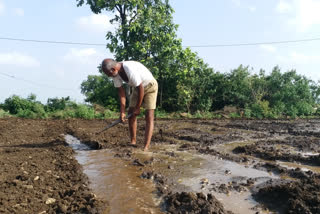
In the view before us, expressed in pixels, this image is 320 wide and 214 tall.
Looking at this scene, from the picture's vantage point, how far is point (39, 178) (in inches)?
114

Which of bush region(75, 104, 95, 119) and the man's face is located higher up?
the man's face

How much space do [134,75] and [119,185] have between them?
1.87m

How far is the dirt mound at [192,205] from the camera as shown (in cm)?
211

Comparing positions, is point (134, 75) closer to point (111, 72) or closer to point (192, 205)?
point (111, 72)

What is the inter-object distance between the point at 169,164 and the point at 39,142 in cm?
309

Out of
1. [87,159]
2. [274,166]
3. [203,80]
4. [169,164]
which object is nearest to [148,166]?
[169,164]

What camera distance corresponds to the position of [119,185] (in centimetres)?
284

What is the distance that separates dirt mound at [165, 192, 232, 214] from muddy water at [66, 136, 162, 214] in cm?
13

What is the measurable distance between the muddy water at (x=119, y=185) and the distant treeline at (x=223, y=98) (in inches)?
365

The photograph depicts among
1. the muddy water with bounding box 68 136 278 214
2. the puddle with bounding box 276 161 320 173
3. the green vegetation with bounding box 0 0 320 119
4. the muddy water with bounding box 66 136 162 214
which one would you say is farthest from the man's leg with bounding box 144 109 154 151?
the green vegetation with bounding box 0 0 320 119

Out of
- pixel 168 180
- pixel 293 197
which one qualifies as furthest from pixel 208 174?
pixel 293 197

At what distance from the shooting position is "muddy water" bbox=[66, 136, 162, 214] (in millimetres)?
2291

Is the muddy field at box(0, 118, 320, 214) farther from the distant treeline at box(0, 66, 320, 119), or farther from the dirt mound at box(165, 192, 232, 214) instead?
the distant treeline at box(0, 66, 320, 119)

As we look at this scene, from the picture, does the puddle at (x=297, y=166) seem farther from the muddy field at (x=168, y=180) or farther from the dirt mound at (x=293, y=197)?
the dirt mound at (x=293, y=197)
